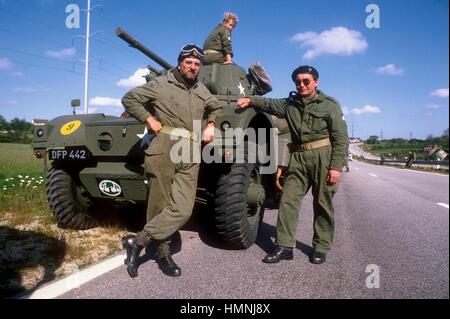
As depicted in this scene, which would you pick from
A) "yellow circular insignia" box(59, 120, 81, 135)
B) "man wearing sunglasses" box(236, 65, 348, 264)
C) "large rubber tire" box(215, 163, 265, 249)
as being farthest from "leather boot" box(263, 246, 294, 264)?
"yellow circular insignia" box(59, 120, 81, 135)

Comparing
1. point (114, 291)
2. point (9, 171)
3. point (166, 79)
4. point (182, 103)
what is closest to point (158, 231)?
point (114, 291)

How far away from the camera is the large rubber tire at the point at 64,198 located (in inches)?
164

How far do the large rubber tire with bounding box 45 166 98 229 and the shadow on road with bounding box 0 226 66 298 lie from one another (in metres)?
0.31

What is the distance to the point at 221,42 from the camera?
5.92 m

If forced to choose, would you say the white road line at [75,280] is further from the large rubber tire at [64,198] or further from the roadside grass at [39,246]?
the large rubber tire at [64,198]

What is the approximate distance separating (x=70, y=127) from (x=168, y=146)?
5.79 feet

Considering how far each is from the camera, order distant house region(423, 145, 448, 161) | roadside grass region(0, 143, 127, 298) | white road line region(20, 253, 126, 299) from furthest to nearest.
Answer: roadside grass region(0, 143, 127, 298), white road line region(20, 253, 126, 299), distant house region(423, 145, 448, 161)

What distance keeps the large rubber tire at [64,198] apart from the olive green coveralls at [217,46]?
117 inches

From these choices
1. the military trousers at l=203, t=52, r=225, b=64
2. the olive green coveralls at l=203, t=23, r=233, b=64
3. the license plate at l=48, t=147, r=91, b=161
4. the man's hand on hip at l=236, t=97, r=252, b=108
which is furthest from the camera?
the military trousers at l=203, t=52, r=225, b=64

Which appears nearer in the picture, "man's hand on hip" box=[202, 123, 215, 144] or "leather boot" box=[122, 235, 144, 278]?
"leather boot" box=[122, 235, 144, 278]

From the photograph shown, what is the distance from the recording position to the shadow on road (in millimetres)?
2689

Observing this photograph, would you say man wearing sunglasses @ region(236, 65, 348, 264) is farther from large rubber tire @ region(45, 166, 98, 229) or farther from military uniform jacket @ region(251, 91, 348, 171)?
large rubber tire @ region(45, 166, 98, 229)

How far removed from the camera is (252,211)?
13.3 ft
